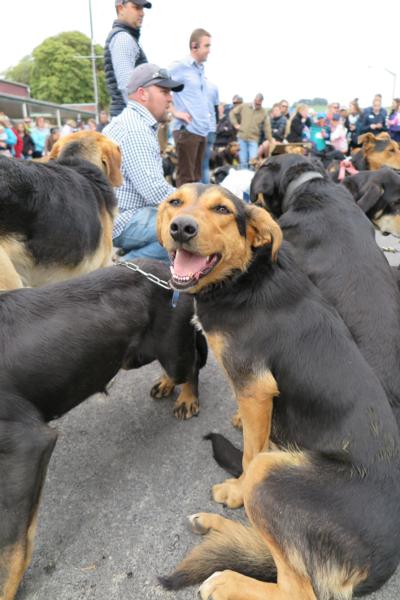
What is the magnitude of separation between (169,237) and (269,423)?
3.76 feet

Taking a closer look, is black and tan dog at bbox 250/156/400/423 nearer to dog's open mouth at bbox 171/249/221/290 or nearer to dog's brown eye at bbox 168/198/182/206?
dog's open mouth at bbox 171/249/221/290

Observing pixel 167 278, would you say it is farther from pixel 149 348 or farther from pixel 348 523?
pixel 348 523

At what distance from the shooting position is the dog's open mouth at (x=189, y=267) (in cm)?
244

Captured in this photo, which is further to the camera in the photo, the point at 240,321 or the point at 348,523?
the point at 240,321

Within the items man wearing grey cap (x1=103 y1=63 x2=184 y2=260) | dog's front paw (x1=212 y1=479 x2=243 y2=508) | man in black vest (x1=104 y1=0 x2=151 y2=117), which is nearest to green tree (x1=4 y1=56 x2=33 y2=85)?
man in black vest (x1=104 y1=0 x2=151 y2=117)

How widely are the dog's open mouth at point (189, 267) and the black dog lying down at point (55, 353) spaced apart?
451 millimetres

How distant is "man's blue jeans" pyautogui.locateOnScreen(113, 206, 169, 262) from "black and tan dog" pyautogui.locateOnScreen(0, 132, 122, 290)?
0.46 m

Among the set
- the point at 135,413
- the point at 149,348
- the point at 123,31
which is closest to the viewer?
the point at 149,348

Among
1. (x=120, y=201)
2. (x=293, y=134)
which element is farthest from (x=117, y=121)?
(x=293, y=134)

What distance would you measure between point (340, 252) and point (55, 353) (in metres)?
2.11

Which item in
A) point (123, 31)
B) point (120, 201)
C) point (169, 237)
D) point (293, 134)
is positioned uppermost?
point (123, 31)

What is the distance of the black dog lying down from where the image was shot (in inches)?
81.8

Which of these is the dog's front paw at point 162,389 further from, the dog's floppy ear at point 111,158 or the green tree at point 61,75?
the green tree at point 61,75

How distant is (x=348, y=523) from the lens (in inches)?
76.8
